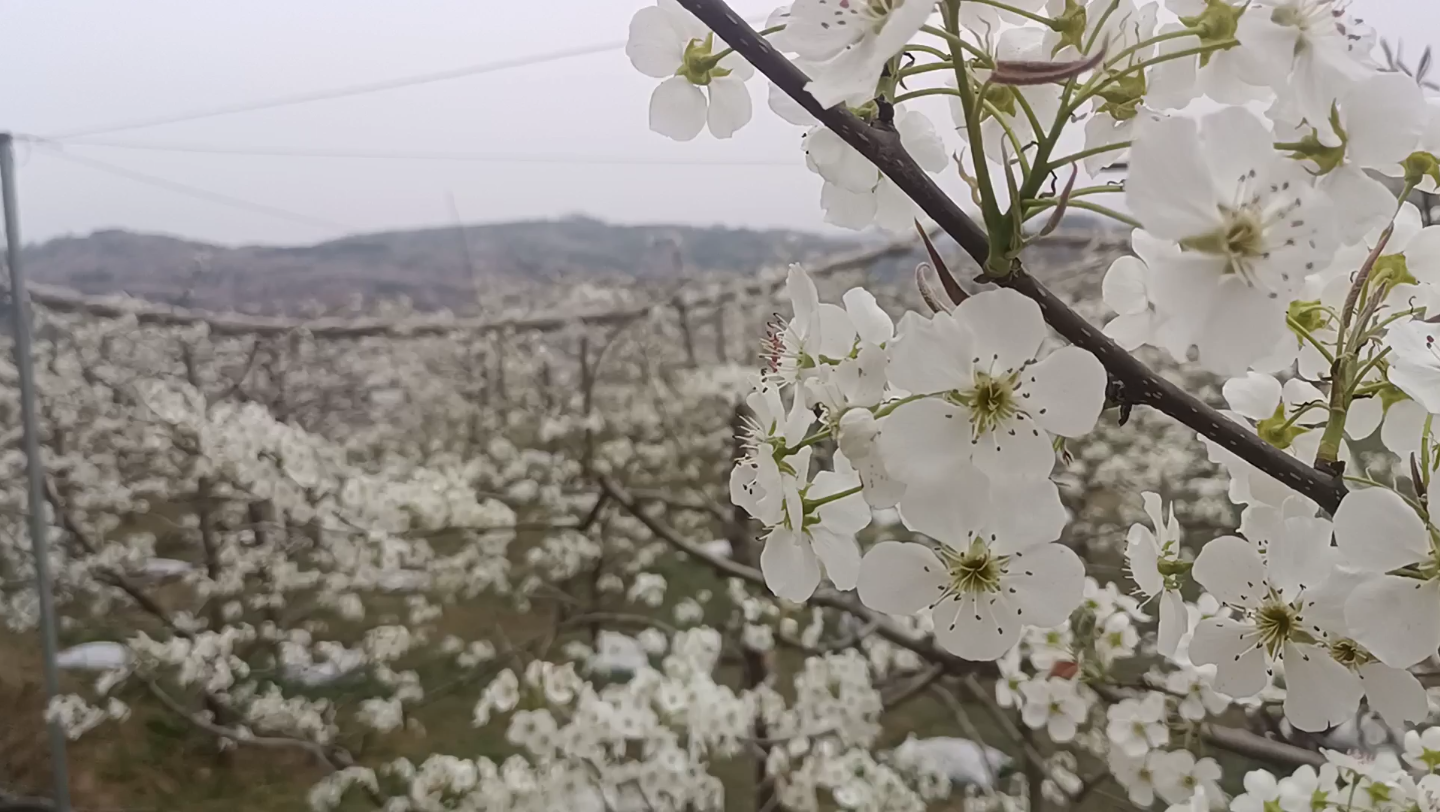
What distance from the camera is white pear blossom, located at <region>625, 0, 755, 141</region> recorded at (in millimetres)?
314

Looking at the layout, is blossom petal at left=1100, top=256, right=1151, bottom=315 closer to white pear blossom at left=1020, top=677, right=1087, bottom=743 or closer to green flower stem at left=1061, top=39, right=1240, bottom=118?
green flower stem at left=1061, top=39, right=1240, bottom=118

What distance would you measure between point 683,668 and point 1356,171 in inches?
48.6

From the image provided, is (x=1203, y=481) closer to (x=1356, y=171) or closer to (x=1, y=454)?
(x=1356, y=171)

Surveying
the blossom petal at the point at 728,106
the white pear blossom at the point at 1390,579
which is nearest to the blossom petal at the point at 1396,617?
the white pear blossom at the point at 1390,579

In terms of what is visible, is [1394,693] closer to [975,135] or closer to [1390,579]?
[1390,579]

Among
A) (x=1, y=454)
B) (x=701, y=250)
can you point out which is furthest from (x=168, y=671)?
(x=701, y=250)

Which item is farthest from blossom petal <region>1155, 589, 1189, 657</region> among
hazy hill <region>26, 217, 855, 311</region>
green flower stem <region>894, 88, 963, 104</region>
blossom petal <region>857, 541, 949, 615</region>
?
hazy hill <region>26, 217, 855, 311</region>

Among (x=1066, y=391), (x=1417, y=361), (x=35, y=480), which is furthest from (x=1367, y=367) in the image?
(x=35, y=480)

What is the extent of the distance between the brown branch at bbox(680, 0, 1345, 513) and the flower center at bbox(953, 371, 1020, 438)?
3cm

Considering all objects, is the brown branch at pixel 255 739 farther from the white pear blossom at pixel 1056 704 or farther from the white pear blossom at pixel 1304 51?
the white pear blossom at pixel 1304 51

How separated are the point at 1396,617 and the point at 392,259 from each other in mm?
1970

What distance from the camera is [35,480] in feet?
6.27

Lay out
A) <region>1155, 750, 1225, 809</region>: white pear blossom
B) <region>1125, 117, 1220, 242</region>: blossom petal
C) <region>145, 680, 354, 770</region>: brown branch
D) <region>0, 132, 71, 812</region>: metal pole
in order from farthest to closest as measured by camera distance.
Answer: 1. <region>0, 132, 71, 812</region>: metal pole
2. <region>145, 680, 354, 770</region>: brown branch
3. <region>1155, 750, 1225, 809</region>: white pear blossom
4. <region>1125, 117, 1220, 242</region>: blossom petal

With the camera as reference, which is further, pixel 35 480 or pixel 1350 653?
pixel 35 480
